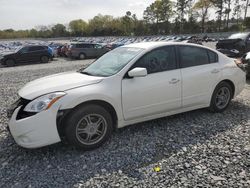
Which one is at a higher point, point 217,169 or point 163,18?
point 163,18

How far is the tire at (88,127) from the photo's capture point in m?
3.18

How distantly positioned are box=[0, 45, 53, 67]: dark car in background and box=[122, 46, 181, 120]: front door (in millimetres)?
15686

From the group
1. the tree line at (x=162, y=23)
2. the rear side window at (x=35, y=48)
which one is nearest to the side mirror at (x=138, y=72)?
the rear side window at (x=35, y=48)

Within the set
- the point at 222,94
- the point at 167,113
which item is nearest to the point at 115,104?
the point at 167,113

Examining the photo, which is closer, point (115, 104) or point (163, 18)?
point (115, 104)

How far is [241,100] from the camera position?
17.9ft

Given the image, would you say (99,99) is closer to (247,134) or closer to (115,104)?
(115,104)

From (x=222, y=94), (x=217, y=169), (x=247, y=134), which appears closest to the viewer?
(x=217, y=169)

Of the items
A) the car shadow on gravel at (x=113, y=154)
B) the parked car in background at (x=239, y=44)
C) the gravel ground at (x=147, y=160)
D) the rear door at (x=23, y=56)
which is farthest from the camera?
the rear door at (x=23, y=56)

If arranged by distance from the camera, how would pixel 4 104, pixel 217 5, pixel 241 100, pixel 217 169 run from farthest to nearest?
pixel 217 5 → pixel 4 104 → pixel 241 100 → pixel 217 169

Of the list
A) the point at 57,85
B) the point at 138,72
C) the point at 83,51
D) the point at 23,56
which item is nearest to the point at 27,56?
the point at 23,56

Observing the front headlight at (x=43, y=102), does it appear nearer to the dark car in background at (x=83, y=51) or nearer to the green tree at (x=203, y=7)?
the dark car in background at (x=83, y=51)

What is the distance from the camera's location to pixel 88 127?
3.35 meters

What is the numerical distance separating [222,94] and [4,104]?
17.3 feet
